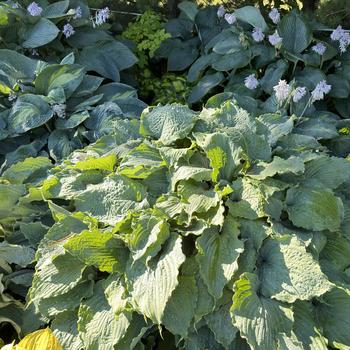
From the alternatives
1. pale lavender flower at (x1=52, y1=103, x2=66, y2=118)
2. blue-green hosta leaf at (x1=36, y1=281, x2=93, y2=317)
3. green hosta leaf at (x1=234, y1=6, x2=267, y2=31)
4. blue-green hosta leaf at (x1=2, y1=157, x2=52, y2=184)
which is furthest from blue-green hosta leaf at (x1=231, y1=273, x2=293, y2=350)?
green hosta leaf at (x1=234, y1=6, x2=267, y2=31)

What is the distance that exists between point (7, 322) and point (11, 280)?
0.21 meters

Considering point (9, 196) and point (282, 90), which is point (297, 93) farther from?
point (9, 196)

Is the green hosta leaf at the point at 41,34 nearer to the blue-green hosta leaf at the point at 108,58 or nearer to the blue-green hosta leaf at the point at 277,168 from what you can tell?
the blue-green hosta leaf at the point at 108,58

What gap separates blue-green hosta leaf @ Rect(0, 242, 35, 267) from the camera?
2.37 metres

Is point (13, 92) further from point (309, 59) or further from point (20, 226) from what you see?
point (309, 59)

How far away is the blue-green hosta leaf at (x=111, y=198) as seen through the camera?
2.26 m

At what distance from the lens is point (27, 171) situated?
2.81 meters

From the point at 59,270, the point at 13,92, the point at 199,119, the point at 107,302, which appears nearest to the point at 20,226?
the point at 59,270

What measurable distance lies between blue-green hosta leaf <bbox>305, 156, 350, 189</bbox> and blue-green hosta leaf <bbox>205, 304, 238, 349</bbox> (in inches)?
26.2

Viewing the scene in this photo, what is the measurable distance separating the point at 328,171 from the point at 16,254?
1356mm

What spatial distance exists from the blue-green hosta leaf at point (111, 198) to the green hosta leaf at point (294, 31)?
1.88 meters

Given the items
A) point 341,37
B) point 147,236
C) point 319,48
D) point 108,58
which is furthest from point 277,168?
point 108,58

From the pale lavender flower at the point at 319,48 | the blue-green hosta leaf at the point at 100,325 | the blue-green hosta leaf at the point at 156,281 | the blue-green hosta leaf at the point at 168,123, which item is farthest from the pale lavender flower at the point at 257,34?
the blue-green hosta leaf at the point at 100,325

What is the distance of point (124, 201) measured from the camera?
2285mm
